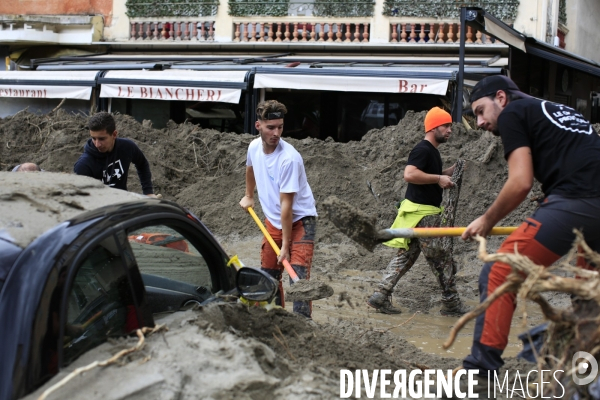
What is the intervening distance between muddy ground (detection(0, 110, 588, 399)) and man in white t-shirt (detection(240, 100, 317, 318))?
613 millimetres

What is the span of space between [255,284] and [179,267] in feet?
1.30

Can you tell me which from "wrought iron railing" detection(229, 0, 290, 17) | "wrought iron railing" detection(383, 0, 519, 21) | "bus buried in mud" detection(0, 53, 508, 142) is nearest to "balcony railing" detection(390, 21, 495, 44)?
"wrought iron railing" detection(383, 0, 519, 21)

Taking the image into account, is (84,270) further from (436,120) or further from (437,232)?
(436,120)

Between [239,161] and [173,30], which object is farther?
[173,30]

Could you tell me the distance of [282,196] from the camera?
16.6ft

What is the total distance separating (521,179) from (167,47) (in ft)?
63.5

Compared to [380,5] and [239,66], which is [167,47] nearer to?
[239,66]

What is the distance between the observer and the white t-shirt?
507cm

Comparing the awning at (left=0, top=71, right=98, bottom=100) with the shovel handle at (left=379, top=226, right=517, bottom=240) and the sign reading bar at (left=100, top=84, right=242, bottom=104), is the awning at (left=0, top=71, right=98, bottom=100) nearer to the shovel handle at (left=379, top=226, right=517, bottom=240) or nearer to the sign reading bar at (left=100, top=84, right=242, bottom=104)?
the sign reading bar at (left=100, top=84, right=242, bottom=104)

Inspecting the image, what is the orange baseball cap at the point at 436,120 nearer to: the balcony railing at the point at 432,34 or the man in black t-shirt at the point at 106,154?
the man in black t-shirt at the point at 106,154

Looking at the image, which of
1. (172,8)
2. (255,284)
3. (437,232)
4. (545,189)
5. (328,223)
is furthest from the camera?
(172,8)

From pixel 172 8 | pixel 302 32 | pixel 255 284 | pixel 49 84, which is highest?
pixel 172 8

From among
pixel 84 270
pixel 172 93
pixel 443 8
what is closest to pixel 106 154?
pixel 84 270

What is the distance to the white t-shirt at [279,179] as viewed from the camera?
507 centimetres
